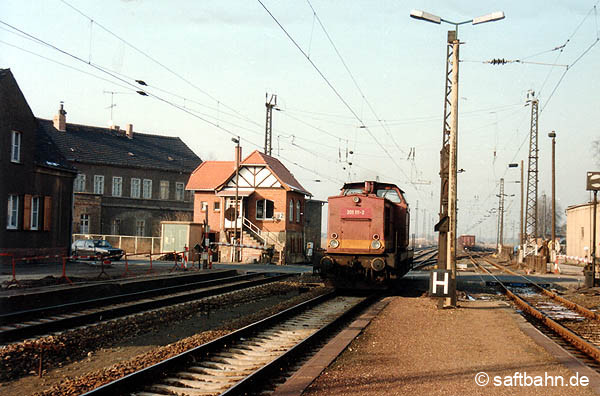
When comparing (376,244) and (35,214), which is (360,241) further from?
(35,214)

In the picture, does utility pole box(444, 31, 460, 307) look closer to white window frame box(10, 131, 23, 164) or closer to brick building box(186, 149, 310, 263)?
white window frame box(10, 131, 23, 164)

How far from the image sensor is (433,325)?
13469mm

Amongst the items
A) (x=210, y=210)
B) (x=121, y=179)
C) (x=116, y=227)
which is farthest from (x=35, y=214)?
(x=121, y=179)

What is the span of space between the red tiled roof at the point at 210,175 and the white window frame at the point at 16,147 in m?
22.6

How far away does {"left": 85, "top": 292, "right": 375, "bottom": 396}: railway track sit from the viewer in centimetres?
746

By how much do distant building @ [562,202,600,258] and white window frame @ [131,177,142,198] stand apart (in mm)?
38091

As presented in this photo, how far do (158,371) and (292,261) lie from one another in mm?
37561

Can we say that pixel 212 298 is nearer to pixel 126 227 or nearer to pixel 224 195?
pixel 224 195

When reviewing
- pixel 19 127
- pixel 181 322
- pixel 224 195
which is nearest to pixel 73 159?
pixel 224 195

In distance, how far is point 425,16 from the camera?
16812mm

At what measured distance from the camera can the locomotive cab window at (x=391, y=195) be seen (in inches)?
883

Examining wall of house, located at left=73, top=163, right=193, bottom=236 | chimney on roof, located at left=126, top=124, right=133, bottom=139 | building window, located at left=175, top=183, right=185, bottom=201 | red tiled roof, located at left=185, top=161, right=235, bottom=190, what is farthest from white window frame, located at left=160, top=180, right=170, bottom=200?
red tiled roof, located at left=185, top=161, right=235, bottom=190

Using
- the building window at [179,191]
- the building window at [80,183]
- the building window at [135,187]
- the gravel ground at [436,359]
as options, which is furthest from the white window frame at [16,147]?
the building window at [179,191]

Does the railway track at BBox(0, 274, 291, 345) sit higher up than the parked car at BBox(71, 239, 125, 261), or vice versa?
the parked car at BBox(71, 239, 125, 261)
